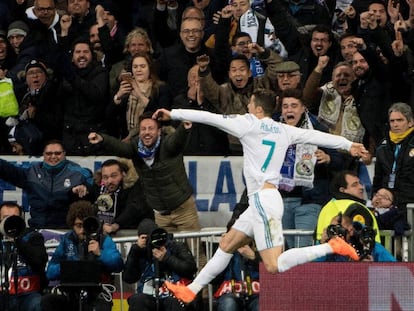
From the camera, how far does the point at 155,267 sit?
16.9m

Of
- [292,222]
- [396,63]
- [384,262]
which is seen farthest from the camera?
[396,63]

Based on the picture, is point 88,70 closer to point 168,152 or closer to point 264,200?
point 168,152

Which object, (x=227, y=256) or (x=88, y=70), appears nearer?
(x=227, y=256)

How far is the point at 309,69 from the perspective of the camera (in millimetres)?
20516

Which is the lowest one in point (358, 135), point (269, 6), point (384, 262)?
point (384, 262)

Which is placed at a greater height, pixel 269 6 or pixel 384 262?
pixel 269 6

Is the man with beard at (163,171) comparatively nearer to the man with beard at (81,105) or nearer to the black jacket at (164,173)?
the black jacket at (164,173)

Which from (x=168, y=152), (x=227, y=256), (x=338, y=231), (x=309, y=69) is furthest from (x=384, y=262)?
(x=309, y=69)

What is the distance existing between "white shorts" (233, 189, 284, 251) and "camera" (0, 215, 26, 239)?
217 cm

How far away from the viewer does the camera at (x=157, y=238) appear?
16.9 meters

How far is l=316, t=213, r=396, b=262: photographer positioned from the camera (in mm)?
16334

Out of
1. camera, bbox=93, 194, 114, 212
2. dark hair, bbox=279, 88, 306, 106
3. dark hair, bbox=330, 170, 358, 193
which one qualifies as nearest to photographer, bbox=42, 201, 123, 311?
camera, bbox=93, 194, 114, 212

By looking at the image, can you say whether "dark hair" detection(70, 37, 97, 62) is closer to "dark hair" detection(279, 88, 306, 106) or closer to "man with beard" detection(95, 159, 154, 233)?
"man with beard" detection(95, 159, 154, 233)

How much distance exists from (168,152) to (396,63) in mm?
3071
